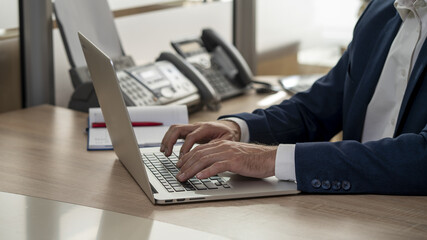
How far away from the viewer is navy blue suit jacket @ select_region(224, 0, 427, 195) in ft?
4.01

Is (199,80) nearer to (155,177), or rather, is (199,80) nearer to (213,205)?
(155,177)

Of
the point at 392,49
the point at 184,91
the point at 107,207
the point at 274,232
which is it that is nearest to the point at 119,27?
the point at 184,91

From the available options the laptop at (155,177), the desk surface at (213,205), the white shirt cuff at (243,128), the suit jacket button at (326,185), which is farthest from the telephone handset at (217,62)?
the suit jacket button at (326,185)

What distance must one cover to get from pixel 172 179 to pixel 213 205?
14cm

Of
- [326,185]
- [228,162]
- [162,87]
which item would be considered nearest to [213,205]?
[228,162]

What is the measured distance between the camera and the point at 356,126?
166 cm

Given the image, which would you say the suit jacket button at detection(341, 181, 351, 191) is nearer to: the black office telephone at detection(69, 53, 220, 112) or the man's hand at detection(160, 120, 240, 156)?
A: the man's hand at detection(160, 120, 240, 156)

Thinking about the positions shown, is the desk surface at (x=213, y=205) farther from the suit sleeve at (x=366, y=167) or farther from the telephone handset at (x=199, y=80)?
the telephone handset at (x=199, y=80)

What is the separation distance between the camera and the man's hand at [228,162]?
1227 millimetres

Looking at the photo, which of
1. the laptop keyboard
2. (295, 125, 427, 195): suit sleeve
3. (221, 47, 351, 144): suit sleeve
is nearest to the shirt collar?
(221, 47, 351, 144): suit sleeve

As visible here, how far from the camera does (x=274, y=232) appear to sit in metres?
1.02

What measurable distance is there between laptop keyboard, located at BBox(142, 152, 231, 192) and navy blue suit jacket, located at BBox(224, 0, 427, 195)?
0.54ft

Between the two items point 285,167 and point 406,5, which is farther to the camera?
point 406,5

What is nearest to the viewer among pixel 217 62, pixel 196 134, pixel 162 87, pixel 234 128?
pixel 196 134
